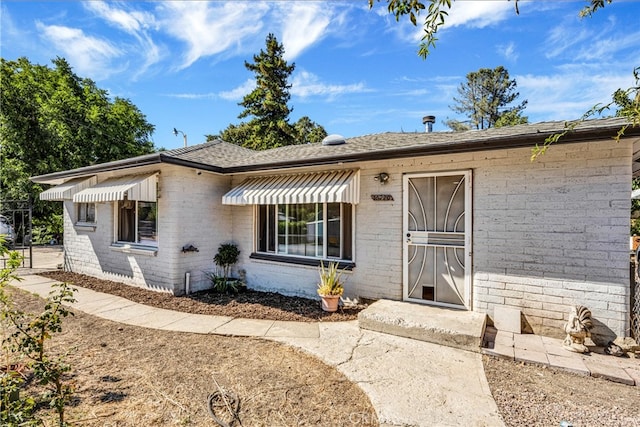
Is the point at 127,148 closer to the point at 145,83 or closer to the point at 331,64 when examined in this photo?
the point at 145,83

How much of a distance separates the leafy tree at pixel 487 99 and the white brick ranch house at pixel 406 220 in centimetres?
3934

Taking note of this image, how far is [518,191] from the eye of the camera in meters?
6.66

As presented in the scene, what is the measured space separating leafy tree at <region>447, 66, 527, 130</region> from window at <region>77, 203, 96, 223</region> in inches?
1749

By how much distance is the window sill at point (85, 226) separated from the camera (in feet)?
41.1

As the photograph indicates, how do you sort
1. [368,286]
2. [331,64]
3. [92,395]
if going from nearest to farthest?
[92,395] < [368,286] < [331,64]

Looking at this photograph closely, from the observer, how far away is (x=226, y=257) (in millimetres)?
10523

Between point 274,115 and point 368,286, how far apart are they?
3263 cm

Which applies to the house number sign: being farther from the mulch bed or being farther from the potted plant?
the mulch bed

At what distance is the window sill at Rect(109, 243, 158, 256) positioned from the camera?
33.5 ft

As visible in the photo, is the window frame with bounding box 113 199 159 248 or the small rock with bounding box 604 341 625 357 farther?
the window frame with bounding box 113 199 159 248

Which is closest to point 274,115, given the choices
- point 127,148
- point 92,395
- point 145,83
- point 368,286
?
point 127,148

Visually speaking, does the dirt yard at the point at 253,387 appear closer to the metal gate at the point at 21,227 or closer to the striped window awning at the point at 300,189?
the striped window awning at the point at 300,189

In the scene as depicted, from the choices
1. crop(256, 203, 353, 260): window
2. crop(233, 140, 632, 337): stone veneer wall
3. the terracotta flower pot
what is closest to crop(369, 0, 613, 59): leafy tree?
crop(233, 140, 632, 337): stone veneer wall

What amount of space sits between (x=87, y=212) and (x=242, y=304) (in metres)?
9.56
